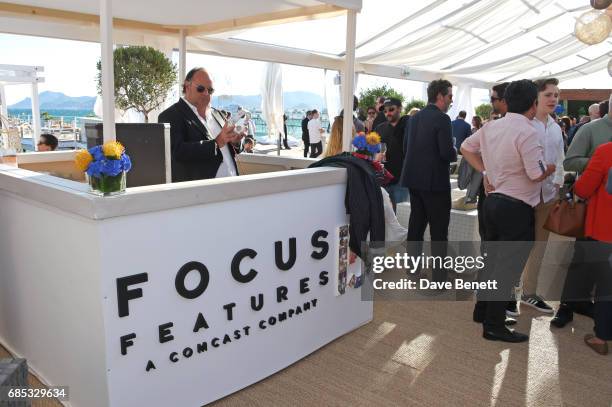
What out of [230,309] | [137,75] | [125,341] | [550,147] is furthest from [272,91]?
[125,341]

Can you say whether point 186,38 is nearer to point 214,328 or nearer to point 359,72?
point 214,328

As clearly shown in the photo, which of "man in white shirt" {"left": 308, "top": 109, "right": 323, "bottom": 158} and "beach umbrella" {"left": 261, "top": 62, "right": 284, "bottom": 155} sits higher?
"beach umbrella" {"left": 261, "top": 62, "right": 284, "bottom": 155}

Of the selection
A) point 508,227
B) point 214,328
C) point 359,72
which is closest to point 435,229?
A: point 508,227

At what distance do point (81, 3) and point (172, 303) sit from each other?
6.75 ft

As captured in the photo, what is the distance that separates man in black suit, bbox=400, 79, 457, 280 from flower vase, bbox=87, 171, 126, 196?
7.80 feet

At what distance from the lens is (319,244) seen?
272 cm

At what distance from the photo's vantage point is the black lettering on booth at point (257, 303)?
2.38 metres

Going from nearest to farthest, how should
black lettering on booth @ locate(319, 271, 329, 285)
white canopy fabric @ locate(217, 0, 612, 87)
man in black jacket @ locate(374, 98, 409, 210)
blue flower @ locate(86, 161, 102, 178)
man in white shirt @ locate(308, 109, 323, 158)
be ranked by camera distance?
blue flower @ locate(86, 161, 102, 178) < black lettering on booth @ locate(319, 271, 329, 285) < man in black jacket @ locate(374, 98, 409, 210) < white canopy fabric @ locate(217, 0, 612, 87) < man in white shirt @ locate(308, 109, 323, 158)

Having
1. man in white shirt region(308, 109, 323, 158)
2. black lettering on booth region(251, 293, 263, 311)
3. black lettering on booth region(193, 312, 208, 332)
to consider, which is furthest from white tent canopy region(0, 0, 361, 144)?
man in white shirt region(308, 109, 323, 158)

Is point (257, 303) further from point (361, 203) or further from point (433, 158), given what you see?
point (433, 158)

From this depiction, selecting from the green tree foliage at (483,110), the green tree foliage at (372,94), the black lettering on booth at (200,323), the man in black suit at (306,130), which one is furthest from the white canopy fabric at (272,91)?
the black lettering on booth at (200,323)

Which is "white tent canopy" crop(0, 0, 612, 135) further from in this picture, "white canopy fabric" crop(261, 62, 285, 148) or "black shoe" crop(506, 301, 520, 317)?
"white canopy fabric" crop(261, 62, 285, 148)

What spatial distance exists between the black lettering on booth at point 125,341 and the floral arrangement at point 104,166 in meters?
0.56

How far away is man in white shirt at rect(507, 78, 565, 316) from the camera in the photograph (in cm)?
330
